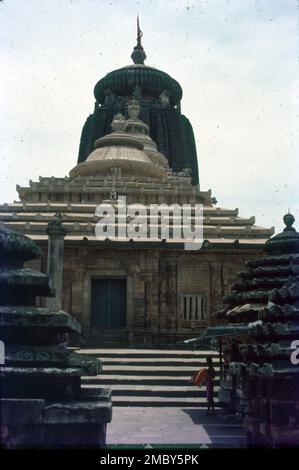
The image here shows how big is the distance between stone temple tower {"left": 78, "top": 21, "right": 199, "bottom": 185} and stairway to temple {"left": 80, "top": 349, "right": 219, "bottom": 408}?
49.4 m

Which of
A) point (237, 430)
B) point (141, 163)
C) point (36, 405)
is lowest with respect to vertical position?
point (237, 430)

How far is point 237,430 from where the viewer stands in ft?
42.3

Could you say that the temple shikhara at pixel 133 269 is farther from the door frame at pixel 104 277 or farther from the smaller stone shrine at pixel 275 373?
the smaller stone shrine at pixel 275 373

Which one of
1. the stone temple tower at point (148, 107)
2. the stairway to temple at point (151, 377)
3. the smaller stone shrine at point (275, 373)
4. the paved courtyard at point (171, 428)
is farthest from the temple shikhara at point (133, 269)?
the stone temple tower at point (148, 107)

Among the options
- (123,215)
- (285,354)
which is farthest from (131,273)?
(285,354)

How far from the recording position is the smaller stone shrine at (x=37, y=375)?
6.42 m

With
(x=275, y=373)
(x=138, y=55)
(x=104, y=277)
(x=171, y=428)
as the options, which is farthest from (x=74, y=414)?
(x=138, y=55)

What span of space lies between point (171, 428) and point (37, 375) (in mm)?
7292

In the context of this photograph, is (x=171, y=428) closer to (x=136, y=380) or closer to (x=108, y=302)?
(x=136, y=380)

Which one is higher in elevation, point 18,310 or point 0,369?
point 18,310

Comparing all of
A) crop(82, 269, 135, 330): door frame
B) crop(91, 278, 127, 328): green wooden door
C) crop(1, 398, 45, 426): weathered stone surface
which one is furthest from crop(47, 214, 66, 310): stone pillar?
crop(1, 398, 45, 426): weathered stone surface

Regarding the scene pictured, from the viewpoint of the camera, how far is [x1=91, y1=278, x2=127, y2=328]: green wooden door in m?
27.1
